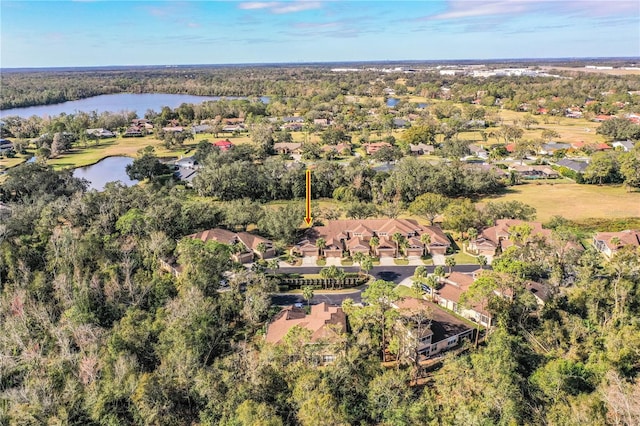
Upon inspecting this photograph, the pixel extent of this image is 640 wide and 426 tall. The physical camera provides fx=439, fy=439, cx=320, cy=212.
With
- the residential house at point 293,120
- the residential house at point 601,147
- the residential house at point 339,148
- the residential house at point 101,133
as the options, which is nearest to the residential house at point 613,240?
the residential house at point 601,147

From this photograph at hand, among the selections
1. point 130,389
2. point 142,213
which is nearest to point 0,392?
point 130,389

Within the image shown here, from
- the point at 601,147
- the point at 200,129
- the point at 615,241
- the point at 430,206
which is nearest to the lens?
the point at 615,241

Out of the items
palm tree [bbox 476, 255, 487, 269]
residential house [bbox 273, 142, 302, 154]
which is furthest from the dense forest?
residential house [bbox 273, 142, 302, 154]

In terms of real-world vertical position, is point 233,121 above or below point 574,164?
above

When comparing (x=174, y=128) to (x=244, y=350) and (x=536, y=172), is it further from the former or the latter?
(x=244, y=350)

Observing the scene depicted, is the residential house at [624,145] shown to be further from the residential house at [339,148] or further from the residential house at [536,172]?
the residential house at [339,148]

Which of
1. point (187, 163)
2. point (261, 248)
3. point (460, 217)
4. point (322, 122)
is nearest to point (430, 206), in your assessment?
point (460, 217)

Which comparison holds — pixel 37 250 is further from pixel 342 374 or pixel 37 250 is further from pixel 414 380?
→ pixel 414 380
